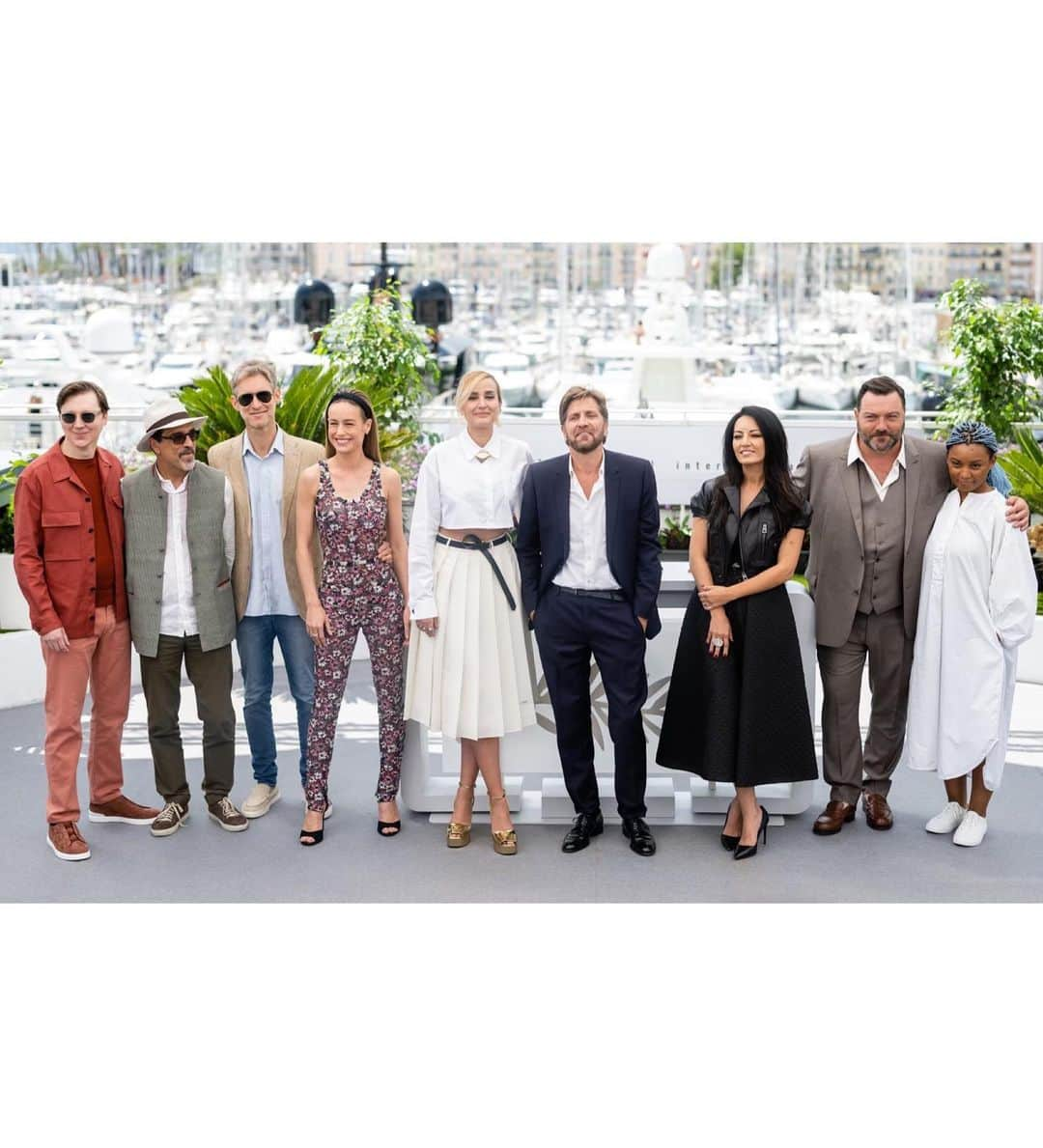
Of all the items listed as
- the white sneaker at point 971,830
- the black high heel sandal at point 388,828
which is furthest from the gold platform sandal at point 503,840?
the white sneaker at point 971,830

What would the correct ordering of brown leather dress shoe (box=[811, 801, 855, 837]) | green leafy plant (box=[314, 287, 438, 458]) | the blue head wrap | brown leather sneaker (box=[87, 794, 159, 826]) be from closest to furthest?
the blue head wrap < brown leather dress shoe (box=[811, 801, 855, 837]) < brown leather sneaker (box=[87, 794, 159, 826]) < green leafy plant (box=[314, 287, 438, 458])

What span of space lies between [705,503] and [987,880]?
1541mm

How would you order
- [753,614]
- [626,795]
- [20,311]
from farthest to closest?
[20,311], [626,795], [753,614]

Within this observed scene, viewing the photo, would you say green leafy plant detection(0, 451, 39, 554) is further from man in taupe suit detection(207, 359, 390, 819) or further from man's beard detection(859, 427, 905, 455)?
man's beard detection(859, 427, 905, 455)

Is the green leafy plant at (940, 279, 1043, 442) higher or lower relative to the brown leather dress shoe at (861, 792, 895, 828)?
higher

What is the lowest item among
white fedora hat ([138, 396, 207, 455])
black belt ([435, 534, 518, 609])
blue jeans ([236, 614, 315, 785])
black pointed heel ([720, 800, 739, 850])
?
black pointed heel ([720, 800, 739, 850])

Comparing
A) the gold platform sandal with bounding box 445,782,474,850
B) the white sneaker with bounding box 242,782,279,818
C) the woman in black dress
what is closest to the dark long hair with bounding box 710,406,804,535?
the woman in black dress

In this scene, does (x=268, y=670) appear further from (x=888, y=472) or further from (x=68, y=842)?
(x=888, y=472)

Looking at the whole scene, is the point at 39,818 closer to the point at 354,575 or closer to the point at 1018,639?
the point at 354,575

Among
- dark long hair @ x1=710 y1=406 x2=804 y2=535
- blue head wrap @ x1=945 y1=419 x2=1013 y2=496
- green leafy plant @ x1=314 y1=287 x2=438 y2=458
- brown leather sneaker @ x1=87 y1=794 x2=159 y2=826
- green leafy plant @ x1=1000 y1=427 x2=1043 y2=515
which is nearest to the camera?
dark long hair @ x1=710 y1=406 x2=804 y2=535

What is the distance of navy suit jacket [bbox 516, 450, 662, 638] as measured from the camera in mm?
4266

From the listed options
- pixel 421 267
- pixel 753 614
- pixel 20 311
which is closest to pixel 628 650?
pixel 753 614

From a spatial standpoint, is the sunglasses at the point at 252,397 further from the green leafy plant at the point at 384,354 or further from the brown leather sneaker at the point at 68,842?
the green leafy plant at the point at 384,354

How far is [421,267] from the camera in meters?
45.1
